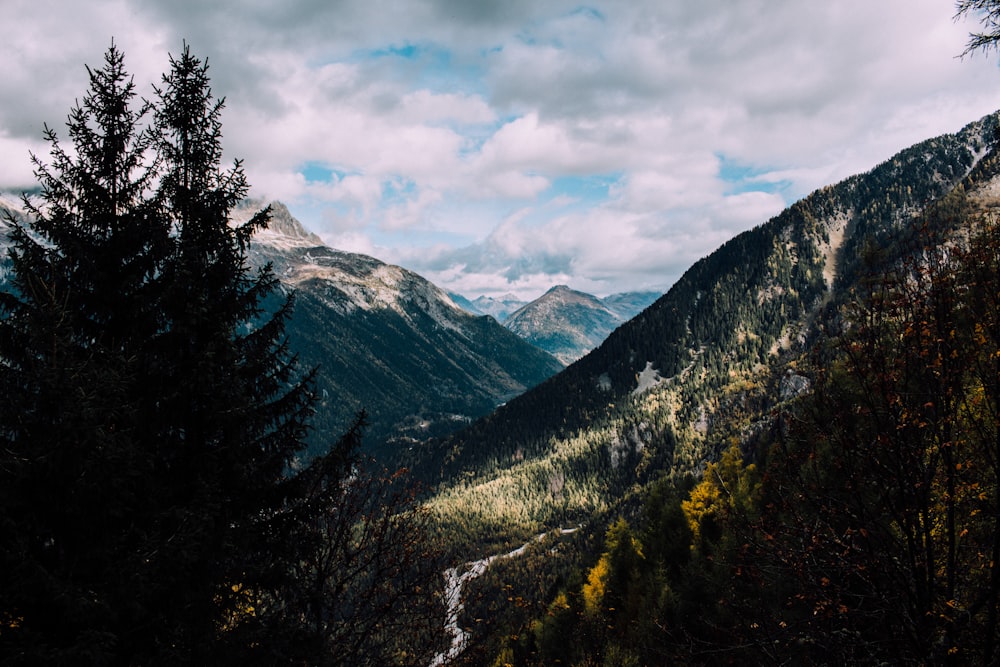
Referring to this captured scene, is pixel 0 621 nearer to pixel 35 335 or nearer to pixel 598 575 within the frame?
pixel 35 335

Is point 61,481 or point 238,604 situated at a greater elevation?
point 61,481

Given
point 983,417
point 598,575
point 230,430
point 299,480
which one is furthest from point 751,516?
point 230,430

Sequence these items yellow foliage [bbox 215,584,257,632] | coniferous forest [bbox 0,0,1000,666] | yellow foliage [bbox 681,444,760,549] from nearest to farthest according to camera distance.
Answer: coniferous forest [bbox 0,0,1000,666] < yellow foliage [bbox 215,584,257,632] < yellow foliage [bbox 681,444,760,549]

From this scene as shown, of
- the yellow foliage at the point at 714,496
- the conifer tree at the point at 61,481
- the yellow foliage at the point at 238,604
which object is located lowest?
the yellow foliage at the point at 714,496

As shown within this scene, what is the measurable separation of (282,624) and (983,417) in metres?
14.9

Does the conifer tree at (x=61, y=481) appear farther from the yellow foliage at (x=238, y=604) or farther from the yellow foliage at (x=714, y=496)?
the yellow foliage at (x=714, y=496)

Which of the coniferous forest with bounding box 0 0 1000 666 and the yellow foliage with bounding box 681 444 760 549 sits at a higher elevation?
the coniferous forest with bounding box 0 0 1000 666

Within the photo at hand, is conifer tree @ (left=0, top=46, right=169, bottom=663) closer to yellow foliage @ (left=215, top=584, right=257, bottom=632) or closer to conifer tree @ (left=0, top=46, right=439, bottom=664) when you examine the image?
conifer tree @ (left=0, top=46, right=439, bottom=664)

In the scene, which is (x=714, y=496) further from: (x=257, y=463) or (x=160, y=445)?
(x=160, y=445)

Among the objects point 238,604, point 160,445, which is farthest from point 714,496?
point 160,445

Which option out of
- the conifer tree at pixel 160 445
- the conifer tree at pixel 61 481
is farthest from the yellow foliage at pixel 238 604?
the conifer tree at pixel 61 481

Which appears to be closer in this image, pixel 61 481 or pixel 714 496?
pixel 61 481

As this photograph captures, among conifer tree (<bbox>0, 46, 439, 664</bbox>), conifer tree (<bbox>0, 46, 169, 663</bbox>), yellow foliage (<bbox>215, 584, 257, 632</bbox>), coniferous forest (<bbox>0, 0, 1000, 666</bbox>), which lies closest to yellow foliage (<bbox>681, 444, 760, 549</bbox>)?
coniferous forest (<bbox>0, 0, 1000, 666</bbox>)

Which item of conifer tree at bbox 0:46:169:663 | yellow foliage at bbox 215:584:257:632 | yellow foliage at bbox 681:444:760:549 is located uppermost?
conifer tree at bbox 0:46:169:663
